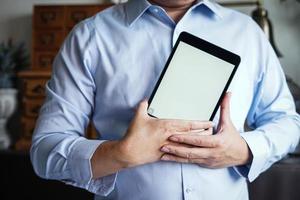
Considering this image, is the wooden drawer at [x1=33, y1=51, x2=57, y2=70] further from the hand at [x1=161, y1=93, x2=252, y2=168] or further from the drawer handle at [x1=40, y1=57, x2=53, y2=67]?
the hand at [x1=161, y1=93, x2=252, y2=168]

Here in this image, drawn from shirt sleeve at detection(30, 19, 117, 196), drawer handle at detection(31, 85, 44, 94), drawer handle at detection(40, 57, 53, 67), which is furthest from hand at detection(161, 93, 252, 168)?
drawer handle at detection(40, 57, 53, 67)

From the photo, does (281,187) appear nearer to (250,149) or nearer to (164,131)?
(250,149)

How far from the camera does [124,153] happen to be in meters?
0.44

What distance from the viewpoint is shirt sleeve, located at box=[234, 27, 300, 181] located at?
53 centimetres

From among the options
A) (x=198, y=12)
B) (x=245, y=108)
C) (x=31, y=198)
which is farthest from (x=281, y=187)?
(x=31, y=198)

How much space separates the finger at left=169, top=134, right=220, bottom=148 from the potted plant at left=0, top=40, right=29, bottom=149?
100cm

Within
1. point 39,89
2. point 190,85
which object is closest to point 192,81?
point 190,85

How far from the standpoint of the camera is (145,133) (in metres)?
0.44

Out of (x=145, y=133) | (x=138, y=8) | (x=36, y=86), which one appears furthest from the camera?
(x=36, y=86)

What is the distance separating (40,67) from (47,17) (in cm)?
20

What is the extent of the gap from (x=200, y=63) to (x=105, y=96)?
161 millimetres

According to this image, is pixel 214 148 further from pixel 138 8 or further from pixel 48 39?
pixel 48 39

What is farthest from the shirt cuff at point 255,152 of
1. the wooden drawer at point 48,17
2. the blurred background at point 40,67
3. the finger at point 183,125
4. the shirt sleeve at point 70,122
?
the wooden drawer at point 48,17

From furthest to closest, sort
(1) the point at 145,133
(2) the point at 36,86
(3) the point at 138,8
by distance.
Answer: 1. (2) the point at 36,86
2. (3) the point at 138,8
3. (1) the point at 145,133
